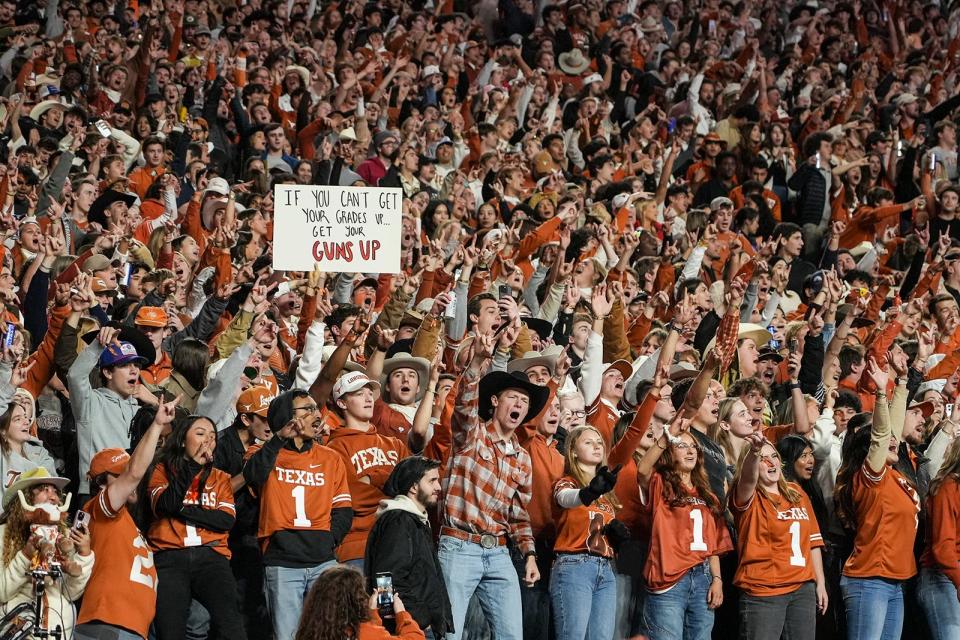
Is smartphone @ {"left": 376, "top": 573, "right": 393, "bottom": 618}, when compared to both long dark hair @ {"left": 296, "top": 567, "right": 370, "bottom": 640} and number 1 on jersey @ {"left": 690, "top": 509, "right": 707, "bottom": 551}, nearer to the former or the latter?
long dark hair @ {"left": 296, "top": 567, "right": 370, "bottom": 640}

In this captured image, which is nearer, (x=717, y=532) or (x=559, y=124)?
(x=717, y=532)

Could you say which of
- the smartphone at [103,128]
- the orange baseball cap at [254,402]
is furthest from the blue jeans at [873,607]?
the smartphone at [103,128]

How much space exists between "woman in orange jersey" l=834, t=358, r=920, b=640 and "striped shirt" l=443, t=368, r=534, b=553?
6.09 feet

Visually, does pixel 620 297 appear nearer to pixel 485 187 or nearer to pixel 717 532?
pixel 717 532

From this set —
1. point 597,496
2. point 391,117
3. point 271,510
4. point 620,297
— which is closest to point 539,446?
point 597,496

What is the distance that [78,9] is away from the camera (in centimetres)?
1514

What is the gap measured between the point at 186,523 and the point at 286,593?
1.75 ft

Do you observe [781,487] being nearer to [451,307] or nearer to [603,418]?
[603,418]

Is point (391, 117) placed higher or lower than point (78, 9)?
lower

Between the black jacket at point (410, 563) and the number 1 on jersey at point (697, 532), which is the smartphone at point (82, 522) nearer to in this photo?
the black jacket at point (410, 563)

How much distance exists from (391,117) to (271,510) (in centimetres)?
869

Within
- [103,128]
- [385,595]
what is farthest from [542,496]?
[103,128]

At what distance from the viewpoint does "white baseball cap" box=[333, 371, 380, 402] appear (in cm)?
713

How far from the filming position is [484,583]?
675 cm
